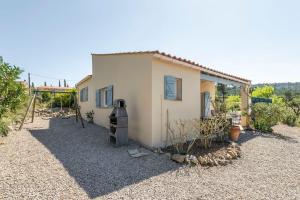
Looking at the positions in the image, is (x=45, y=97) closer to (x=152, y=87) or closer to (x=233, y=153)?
(x=152, y=87)

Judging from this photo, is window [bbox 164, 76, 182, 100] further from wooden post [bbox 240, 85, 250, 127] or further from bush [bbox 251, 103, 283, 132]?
wooden post [bbox 240, 85, 250, 127]

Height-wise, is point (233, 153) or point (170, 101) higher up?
point (170, 101)

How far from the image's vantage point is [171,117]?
912cm

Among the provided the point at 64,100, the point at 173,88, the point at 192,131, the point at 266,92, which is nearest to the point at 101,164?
the point at 173,88

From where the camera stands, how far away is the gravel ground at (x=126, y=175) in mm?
4781

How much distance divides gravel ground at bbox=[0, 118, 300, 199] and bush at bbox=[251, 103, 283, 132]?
5.81 meters

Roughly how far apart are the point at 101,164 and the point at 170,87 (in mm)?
4257

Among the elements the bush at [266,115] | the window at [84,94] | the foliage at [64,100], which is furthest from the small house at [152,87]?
the foliage at [64,100]

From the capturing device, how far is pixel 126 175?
19.0 feet

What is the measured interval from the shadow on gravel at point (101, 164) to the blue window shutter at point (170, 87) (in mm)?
2514

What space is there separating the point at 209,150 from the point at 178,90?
10.1 feet

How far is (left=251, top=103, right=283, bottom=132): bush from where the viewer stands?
13945 millimetres

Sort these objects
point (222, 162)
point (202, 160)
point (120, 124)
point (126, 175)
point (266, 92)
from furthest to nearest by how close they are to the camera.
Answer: point (266, 92), point (120, 124), point (222, 162), point (202, 160), point (126, 175)

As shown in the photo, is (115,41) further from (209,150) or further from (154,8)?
(209,150)
